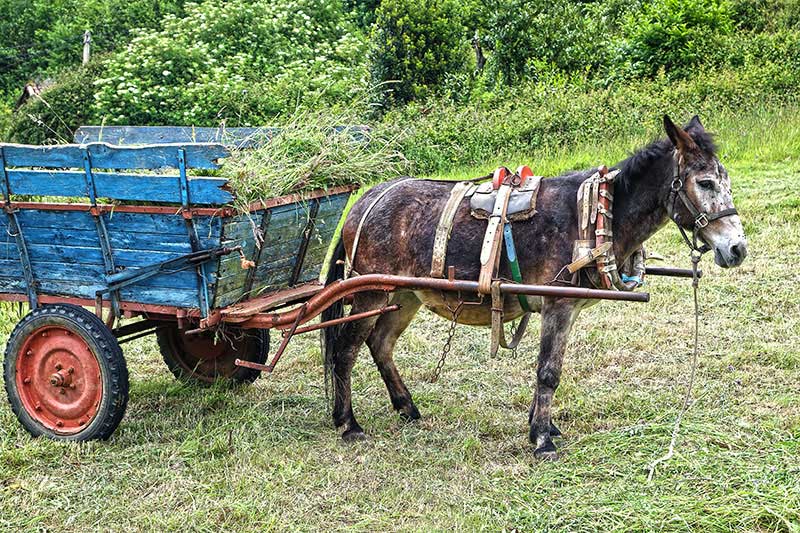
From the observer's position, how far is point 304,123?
5.28 metres

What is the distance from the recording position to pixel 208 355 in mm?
6133

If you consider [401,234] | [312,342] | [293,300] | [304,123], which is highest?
[304,123]

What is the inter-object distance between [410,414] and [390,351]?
429 millimetres

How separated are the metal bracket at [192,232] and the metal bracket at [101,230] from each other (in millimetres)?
547

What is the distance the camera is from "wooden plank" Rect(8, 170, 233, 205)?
4707 mm

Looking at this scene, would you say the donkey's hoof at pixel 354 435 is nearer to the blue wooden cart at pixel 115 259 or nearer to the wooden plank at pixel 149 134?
the blue wooden cart at pixel 115 259

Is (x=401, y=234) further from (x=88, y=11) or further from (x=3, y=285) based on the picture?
(x=88, y=11)

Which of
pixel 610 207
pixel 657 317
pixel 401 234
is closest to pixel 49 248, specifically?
pixel 401 234

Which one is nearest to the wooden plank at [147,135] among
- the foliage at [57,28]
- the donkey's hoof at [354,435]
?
the donkey's hoof at [354,435]

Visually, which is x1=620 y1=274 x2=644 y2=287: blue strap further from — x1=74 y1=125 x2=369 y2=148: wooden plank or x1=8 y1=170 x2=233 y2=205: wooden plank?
x1=8 y1=170 x2=233 y2=205: wooden plank

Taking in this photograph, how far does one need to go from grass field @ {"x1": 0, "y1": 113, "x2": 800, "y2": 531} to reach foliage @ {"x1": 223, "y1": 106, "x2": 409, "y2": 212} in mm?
1527

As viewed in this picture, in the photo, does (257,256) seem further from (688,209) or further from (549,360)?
(688,209)

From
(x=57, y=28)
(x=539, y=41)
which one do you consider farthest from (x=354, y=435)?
(x=57, y=28)

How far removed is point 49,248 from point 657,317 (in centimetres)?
474
